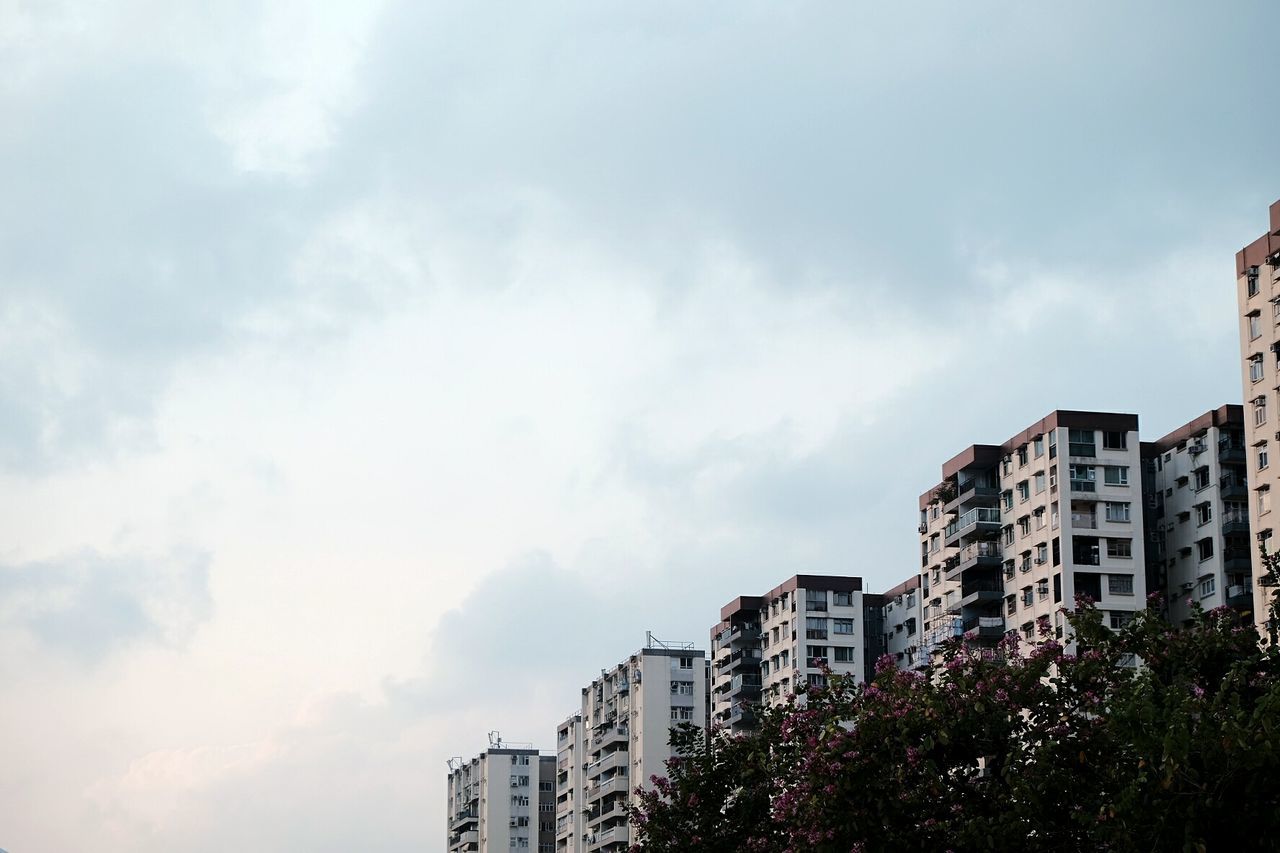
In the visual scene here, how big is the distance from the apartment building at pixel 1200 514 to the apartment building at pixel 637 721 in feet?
161

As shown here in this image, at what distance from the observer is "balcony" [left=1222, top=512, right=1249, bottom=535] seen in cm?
8862

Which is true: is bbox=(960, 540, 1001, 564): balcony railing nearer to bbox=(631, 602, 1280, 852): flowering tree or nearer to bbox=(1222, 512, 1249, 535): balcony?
bbox=(1222, 512, 1249, 535): balcony

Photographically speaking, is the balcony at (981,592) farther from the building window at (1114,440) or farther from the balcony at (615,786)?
the balcony at (615,786)

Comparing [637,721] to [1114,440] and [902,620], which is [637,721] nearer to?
[902,620]

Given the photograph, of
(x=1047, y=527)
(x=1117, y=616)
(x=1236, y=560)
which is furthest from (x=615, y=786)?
(x=1236, y=560)

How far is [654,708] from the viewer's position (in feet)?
450

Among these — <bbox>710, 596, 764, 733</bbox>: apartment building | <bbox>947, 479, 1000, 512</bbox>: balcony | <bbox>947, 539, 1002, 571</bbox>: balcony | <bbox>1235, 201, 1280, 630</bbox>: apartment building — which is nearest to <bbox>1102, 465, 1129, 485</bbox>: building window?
<bbox>947, 479, 1000, 512</bbox>: balcony

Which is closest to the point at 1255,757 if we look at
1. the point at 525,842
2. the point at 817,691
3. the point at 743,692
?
the point at 817,691

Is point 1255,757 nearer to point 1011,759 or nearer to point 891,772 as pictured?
point 1011,759

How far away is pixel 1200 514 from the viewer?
3634 inches

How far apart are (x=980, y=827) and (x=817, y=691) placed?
11346 mm

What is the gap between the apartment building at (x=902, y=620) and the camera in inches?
4742

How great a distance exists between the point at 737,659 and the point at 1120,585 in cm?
4336

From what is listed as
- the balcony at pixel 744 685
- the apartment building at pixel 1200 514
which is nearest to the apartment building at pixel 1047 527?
the apartment building at pixel 1200 514
